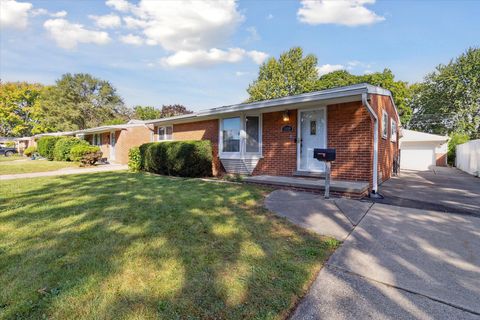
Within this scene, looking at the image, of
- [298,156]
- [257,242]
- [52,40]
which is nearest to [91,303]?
[257,242]

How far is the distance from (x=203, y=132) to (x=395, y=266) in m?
9.43

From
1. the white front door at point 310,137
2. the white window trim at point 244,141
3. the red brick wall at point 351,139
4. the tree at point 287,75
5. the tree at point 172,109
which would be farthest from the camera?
the tree at point 172,109

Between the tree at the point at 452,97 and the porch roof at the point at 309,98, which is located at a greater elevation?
the tree at the point at 452,97

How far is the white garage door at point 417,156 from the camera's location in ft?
64.6

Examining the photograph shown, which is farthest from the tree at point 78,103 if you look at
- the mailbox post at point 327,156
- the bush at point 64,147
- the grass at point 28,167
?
the mailbox post at point 327,156

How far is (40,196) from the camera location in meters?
6.18

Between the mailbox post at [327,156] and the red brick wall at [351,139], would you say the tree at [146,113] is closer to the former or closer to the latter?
the red brick wall at [351,139]

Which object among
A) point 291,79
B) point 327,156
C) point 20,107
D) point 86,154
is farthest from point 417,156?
point 20,107

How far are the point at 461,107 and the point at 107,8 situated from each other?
129 feet

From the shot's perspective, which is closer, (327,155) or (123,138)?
(327,155)

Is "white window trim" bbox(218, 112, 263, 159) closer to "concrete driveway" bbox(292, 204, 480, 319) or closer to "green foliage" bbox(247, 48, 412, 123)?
"concrete driveway" bbox(292, 204, 480, 319)

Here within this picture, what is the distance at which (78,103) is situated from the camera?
37.1 metres

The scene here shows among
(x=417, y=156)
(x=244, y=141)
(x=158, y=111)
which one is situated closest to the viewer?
(x=244, y=141)

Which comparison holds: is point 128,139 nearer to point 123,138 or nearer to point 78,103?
point 123,138
